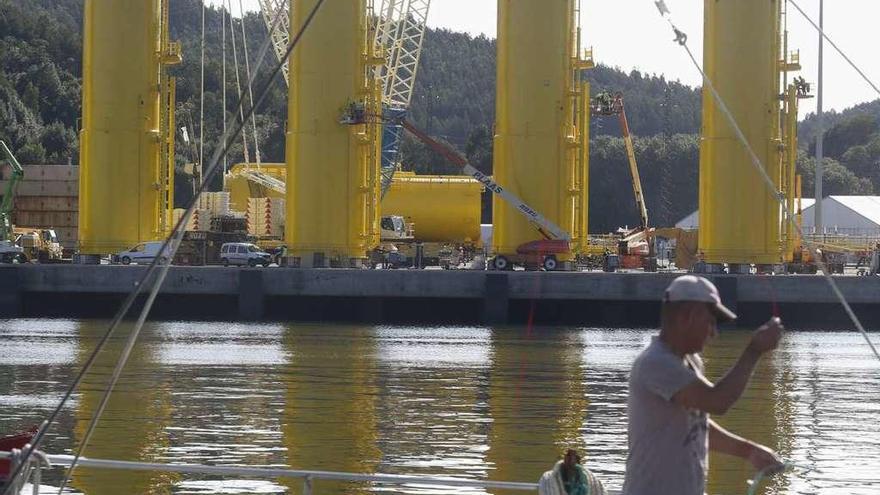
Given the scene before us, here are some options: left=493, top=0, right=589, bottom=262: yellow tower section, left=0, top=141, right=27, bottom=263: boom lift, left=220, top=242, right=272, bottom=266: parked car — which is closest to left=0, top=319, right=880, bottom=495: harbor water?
left=493, top=0, right=589, bottom=262: yellow tower section

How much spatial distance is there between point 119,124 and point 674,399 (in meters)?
55.3

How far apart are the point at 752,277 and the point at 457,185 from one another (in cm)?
3031

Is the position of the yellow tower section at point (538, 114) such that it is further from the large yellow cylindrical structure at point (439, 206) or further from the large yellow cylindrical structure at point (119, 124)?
the large yellow cylindrical structure at point (439, 206)

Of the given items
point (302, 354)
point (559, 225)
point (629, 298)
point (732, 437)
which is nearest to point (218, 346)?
point (302, 354)

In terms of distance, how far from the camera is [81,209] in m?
63.7

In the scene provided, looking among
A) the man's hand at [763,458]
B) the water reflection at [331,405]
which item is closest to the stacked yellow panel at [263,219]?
the water reflection at [331,405]

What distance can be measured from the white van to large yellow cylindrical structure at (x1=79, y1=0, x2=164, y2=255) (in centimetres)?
51

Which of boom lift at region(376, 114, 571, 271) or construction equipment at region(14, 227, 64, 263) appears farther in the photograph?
construction equipment at region(14, 227, 64, 263)

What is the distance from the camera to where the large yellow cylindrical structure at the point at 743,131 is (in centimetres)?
6016

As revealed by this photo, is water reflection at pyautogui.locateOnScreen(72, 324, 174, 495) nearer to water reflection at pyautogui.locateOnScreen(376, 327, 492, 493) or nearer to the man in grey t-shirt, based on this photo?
water reflection at pyautogui.locateOnScreen(376, 327, 492, 493)

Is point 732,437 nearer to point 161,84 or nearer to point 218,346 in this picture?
point 218,346

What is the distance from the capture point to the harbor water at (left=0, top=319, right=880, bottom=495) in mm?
23844

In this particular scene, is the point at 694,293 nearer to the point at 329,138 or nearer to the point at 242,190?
the point at 329,138

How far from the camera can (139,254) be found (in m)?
62.2
